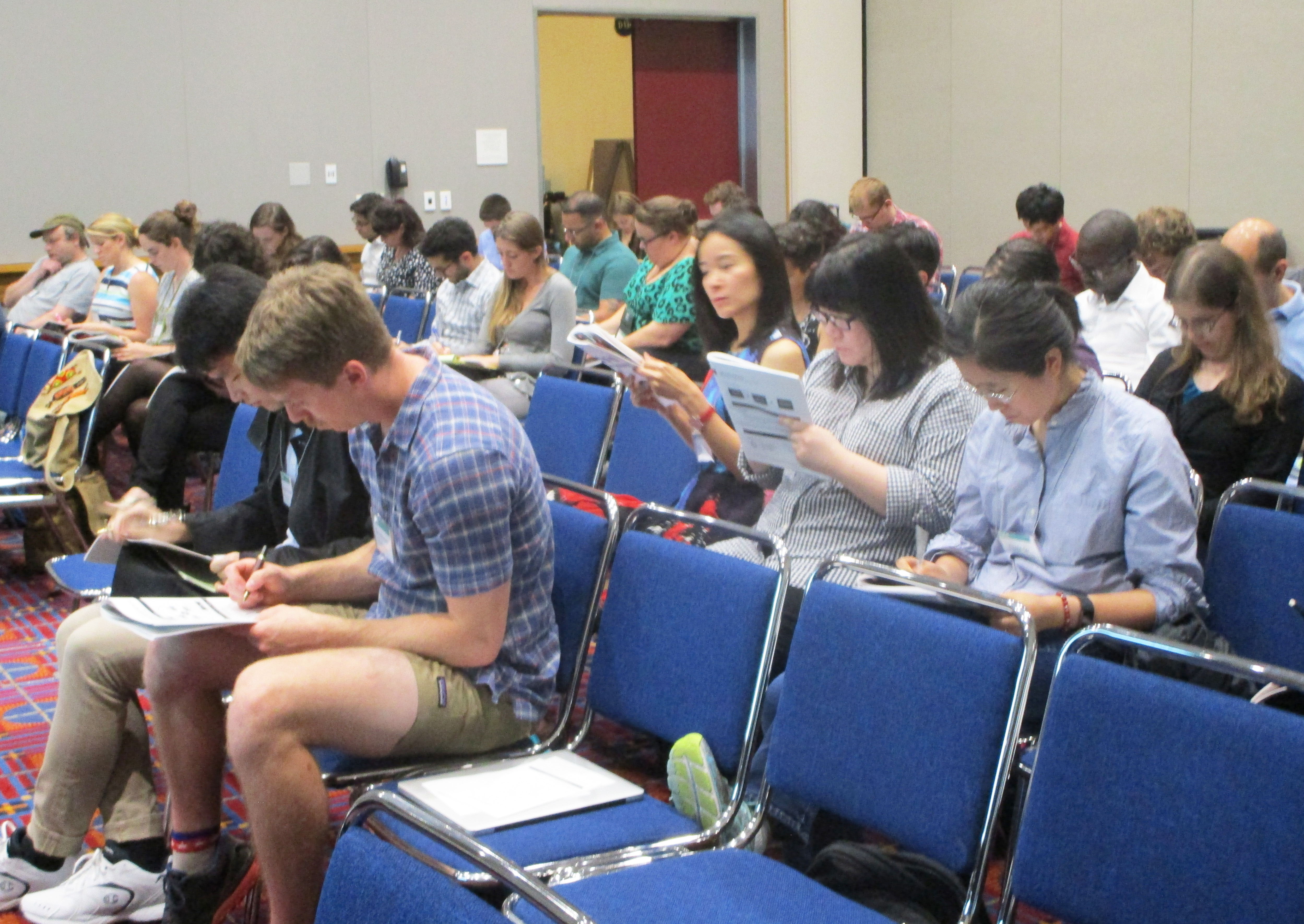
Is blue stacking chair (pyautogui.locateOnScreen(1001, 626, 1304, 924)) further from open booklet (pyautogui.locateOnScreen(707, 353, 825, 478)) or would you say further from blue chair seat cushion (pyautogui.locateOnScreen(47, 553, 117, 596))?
blue chair seat cushion (pyautogui.locateOnScreen(47, 553, 117, 596))

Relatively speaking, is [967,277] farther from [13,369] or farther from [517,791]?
[517,791]

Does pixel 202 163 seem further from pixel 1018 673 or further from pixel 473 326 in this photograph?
pixel 1018 673

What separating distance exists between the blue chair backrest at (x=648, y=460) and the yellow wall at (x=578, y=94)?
945cm

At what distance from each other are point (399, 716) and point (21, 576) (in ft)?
11.5

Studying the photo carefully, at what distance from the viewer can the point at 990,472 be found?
2432 millimetres

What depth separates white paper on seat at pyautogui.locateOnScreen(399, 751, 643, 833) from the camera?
1.98 m

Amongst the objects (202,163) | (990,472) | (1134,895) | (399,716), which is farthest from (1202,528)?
(202,163)

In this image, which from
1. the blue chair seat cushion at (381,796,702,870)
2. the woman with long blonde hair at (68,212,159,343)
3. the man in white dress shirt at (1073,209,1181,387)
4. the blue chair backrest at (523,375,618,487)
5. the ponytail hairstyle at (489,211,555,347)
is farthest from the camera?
the woman with long blonde hair at (68,212,159,343)

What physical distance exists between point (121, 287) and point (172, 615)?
5.12 m

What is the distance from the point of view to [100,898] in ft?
8.09

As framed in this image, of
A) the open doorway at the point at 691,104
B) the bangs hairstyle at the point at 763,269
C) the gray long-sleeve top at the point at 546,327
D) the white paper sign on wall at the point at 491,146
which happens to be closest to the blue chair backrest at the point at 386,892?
the bangs hairstyle at the point at 763,269

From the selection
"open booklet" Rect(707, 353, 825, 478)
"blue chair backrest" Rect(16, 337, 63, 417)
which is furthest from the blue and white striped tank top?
"open booklet" Rect(707, 353, 825, 478)

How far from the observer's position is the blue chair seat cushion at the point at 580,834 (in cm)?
185

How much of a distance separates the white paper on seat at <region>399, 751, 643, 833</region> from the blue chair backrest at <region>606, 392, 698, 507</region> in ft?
4.27
